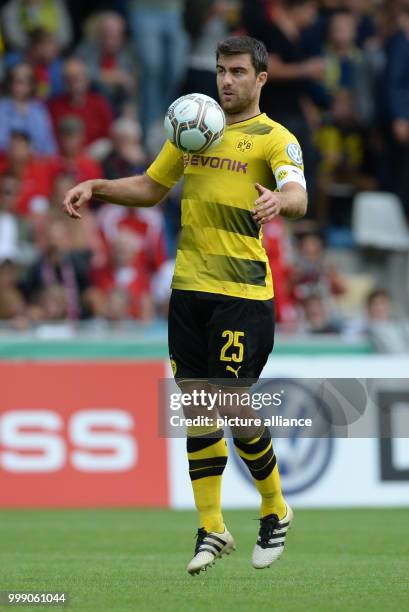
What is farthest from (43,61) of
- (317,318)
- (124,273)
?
(317,318)

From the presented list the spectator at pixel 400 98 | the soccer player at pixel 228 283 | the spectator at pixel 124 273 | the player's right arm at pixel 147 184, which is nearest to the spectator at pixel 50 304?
the spectator at pixel 124 273

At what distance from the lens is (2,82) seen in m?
15.6

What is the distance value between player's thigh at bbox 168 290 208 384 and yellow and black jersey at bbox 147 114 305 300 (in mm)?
121

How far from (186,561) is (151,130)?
9691 millimetres

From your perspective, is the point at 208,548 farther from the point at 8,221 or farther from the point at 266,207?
the point at 8,221

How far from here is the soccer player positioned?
6.68 metres

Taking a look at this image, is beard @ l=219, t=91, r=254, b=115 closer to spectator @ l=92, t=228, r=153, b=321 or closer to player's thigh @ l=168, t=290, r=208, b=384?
player's thigh @ l=168, t=290, r=208, b=384

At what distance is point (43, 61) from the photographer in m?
15.9

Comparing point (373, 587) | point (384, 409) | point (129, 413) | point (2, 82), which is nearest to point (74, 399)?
point (129, 413)

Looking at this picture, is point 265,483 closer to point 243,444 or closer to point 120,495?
point 243,444

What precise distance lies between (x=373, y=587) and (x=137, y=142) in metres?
9.54

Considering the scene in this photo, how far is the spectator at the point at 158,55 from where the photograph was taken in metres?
16.9

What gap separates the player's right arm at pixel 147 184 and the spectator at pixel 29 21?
9.53m

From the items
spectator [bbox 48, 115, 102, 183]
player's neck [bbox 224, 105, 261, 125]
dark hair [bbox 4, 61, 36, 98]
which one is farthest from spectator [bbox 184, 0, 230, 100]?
player's neck [bbox 224, 105, 261, 125]
